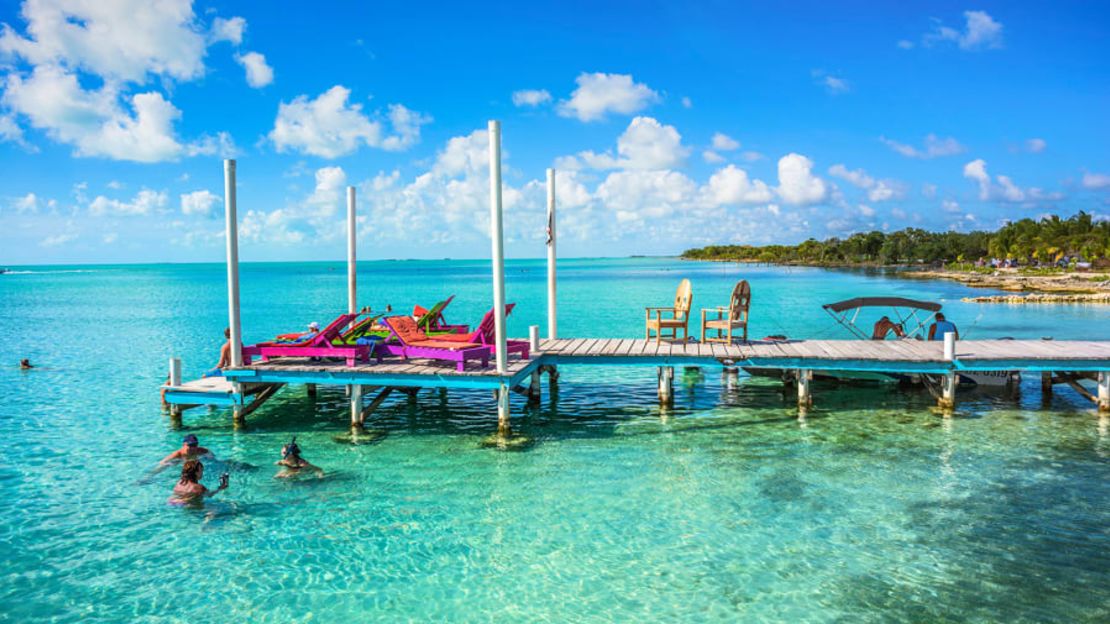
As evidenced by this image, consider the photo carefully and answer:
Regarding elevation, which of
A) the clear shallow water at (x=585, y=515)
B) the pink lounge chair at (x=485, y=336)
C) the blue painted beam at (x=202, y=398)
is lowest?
the clear shallow water at (x=585, y=515)

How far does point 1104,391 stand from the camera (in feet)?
48.0

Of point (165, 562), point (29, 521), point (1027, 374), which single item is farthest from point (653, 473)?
point (1027, 374)

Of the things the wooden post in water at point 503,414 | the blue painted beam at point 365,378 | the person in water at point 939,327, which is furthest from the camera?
the person in water at point 939,327

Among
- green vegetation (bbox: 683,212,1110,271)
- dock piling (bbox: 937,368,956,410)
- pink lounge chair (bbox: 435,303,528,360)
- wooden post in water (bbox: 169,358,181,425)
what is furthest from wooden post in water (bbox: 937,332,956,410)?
green vegetation (bbox: 683,212,1110,271)

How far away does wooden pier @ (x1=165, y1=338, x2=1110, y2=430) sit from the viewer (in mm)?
13227

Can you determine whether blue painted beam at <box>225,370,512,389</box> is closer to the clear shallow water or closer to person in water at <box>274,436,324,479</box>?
the clear shallow water

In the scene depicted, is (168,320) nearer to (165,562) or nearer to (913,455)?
(165,562)

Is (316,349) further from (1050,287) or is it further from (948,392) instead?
(1050,287)

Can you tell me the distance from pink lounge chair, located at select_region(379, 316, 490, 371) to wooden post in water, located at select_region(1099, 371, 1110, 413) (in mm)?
12454

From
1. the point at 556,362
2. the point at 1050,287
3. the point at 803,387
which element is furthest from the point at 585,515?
the point at 1050,287

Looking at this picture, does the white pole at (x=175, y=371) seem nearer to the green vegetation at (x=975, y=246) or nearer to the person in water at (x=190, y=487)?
the person in water at (x=190, y=487)

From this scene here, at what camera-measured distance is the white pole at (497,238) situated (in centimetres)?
1227

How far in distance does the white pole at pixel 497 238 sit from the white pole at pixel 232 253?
→ 15.7 ft

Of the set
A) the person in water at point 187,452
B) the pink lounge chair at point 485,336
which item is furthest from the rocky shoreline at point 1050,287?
the person in water at point 187,452
